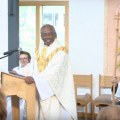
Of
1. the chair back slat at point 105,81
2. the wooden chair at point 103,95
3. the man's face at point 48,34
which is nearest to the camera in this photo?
the man's face at point 48,34

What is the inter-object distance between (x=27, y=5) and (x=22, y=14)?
223 millimetres

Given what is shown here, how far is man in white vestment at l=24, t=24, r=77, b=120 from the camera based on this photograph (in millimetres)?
3469

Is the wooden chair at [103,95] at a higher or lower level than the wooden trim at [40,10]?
lower

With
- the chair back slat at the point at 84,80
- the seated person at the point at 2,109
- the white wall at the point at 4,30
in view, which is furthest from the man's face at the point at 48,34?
the chair back slat at the point at 84,80

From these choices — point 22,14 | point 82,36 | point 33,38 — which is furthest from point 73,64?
point 22,14

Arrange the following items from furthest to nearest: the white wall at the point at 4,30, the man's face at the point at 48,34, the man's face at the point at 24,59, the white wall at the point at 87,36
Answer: the white wall at the point at 87,36
the white wall at the point at 4,30
the man's face at the point at 24,59
the man's face at the point at 48,34

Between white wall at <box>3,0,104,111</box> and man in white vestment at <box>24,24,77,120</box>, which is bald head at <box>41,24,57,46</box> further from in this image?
white wall at <box>3,0,104,111</box>

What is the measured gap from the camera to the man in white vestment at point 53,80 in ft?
11.4

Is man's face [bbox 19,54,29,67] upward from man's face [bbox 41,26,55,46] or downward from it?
downward

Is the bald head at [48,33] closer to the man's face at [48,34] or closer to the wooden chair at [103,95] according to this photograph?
the man's face at [48,34]

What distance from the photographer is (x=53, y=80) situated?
3492 millimetres

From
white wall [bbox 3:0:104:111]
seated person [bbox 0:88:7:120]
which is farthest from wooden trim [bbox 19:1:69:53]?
seated person [bbox 0:88:7:120]

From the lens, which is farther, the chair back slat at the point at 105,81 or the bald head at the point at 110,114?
the chair back slat at the point at 105,81

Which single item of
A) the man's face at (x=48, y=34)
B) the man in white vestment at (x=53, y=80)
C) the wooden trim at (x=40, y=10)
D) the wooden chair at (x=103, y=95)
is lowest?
the wooden chair at (x=103, y=95)
